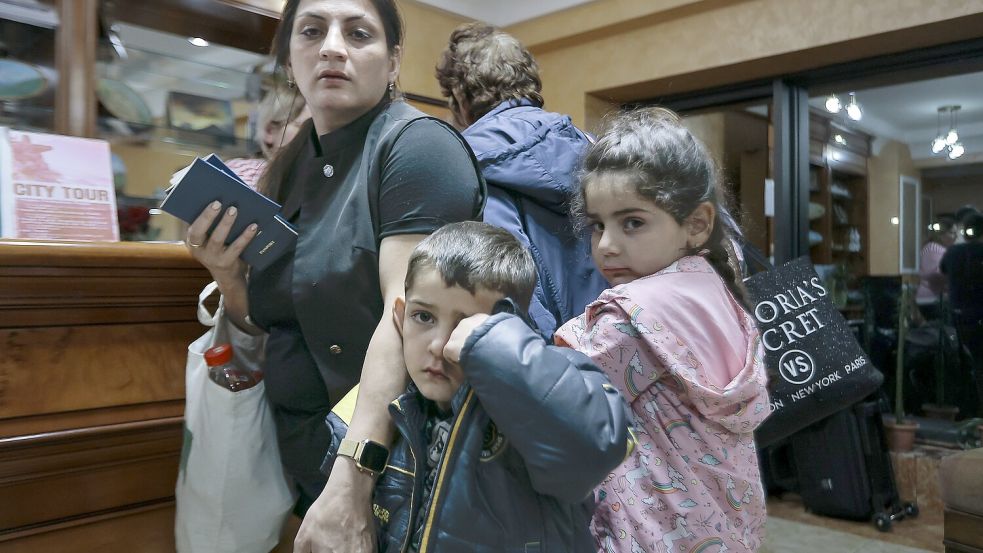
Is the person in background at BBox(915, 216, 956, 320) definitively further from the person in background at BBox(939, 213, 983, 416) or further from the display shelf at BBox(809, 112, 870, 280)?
the display shelf at BBox(809, 112, 870, 280)

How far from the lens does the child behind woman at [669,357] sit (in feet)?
3.40

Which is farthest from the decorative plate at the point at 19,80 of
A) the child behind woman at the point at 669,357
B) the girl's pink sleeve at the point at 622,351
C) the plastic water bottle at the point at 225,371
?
the girl's pink sleeve at the point at 622,351

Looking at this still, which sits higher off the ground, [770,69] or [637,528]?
[770,69]

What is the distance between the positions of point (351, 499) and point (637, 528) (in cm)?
41

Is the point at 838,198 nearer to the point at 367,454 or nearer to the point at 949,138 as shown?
the point at 949,138

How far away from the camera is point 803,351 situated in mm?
2008

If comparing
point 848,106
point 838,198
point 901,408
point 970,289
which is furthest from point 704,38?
point 901,408

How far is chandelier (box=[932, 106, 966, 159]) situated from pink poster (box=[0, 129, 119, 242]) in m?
3.35

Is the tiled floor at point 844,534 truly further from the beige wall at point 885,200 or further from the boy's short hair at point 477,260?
the boy's short hair at point 477,260

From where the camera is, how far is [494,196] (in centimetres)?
134

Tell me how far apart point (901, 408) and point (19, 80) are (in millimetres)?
3789

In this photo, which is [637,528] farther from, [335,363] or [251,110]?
[251,110]

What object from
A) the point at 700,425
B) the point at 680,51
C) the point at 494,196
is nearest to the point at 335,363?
the point at 494,196

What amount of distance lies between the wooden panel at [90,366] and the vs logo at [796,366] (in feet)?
5.07
